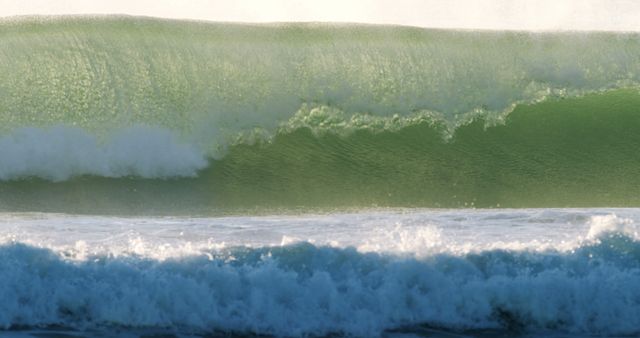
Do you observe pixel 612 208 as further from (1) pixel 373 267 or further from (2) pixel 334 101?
(1) pixel 373 267

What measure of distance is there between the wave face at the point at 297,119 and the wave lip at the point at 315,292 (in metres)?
3.95

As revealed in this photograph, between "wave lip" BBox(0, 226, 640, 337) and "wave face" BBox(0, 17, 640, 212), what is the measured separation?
155 inches

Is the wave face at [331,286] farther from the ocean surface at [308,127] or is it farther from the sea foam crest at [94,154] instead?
the sea foam crest at [94,154]

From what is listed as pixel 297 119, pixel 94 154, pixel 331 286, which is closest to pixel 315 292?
pixel 331 286

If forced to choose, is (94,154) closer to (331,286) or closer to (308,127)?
(308,127)

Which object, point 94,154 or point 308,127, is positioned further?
point 308,127

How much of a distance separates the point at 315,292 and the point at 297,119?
204 inches

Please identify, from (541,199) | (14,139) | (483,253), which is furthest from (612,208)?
(14,139)

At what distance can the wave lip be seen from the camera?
8.03m

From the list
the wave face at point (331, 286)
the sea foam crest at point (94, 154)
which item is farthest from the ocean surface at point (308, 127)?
the wave face at point (331, 286)

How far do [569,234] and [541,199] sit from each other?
10.5 ft

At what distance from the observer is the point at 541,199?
12.6 meters

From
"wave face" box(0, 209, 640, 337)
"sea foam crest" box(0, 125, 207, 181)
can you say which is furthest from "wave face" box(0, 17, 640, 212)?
"wave face" box(0, 209, 640, 337)

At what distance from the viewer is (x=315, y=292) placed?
815cm
